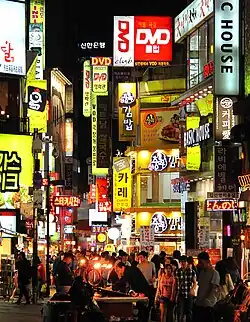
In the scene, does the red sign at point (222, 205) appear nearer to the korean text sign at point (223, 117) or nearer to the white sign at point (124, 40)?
the korean text sign at point (223, 117)

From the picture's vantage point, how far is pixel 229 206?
32.8 meters

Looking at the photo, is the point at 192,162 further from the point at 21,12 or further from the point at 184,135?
the point at 21,12

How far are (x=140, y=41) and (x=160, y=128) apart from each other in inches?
625

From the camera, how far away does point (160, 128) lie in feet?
186

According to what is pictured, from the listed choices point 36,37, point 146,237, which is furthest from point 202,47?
point 36,37

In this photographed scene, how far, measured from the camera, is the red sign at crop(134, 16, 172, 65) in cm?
4166

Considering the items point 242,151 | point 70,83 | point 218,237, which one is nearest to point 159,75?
point 218,237

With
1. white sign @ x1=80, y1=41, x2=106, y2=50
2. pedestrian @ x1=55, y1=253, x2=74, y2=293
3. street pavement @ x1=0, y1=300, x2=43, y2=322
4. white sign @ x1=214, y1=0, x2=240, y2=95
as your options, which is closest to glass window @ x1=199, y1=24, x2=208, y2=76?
white sign @ x1=214, y1=0, x2=240, y2=95

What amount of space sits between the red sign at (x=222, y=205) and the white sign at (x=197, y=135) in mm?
6133

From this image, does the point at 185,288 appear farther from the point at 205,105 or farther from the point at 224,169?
the point at 205,105

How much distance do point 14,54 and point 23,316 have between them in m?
8.83

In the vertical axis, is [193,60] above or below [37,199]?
above

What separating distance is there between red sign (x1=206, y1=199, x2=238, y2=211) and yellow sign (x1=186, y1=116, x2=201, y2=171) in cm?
879

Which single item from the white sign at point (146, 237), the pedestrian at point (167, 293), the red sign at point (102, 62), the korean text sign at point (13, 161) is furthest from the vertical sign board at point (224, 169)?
the red sign at point (102, 62)
